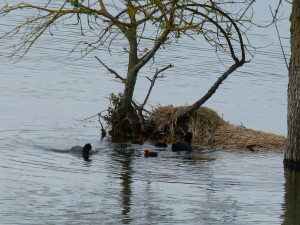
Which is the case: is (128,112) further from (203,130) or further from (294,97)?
(294,97)

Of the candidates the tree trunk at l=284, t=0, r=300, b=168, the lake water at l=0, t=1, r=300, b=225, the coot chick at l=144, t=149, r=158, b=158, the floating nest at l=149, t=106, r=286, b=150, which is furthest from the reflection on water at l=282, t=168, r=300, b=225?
the floating nest at l=149, t=106, r=286, b=150

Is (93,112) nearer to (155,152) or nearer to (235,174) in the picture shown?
(155,152)

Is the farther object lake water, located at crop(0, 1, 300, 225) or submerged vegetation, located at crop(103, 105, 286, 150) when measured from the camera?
submerged vegetation, located at crop(103, 105, 286, 150)

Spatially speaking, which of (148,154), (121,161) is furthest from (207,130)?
(121,161)

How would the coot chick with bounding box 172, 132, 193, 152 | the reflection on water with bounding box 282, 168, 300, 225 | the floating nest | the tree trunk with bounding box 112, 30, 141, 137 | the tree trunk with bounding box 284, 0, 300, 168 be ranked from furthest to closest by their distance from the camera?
the tree trunk with bounding box 112, 30, 141, 137 < the floating nest < the coot chick with bounding box 172, 132, 193, 152 < the tree trunk with bounding box 284, 0, 300, 168 < the reflection on water with bounding box 282, 168, 300, 225

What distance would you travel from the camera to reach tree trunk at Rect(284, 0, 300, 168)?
18.0m

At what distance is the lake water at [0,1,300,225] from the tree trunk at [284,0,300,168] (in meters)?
0.35

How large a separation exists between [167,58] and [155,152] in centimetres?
1393

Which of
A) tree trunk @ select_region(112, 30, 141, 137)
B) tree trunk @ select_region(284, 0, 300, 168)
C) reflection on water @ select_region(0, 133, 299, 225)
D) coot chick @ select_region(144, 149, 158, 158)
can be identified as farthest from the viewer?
tree trunk @ select_region(112, 30, 141, 137)

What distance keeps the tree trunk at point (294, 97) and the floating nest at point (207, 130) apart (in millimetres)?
2062

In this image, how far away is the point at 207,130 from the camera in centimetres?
2077

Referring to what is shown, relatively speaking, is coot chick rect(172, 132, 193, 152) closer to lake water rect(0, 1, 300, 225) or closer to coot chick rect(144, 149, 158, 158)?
lake water rect(0, 1, 300, 225)

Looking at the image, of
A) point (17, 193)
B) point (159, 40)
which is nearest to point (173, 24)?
point (159, 40)

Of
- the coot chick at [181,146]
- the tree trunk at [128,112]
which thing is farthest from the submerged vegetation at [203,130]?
the coot chick at [181,146]
